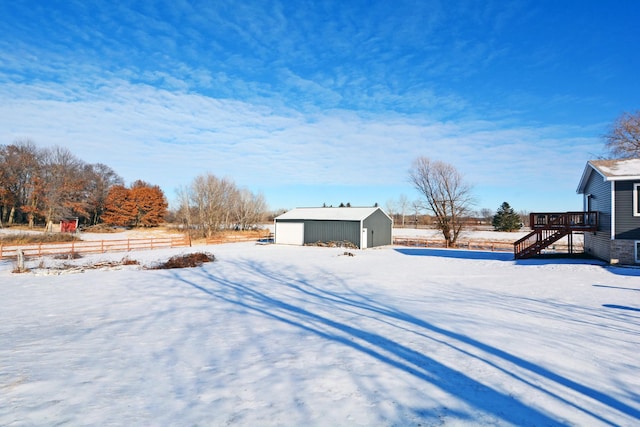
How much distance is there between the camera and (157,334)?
6723mm

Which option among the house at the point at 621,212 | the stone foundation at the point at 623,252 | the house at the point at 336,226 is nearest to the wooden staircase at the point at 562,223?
the house at the point at 621,212

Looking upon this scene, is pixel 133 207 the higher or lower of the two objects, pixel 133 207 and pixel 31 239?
the higher

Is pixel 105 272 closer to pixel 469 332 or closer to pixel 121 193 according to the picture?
pixel 469 332

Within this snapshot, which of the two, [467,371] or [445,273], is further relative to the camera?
[445,273]

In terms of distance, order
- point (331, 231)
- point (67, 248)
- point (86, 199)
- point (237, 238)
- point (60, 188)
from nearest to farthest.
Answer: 1. point (67, 248)
2. point (331, 231)
3. point (237, 238)
4. point (60, 188)
5. point (86, 199)

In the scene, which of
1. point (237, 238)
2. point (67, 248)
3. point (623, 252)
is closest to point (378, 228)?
point (237, 238)

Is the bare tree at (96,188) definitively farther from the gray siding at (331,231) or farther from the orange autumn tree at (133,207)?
the gray siding at (331,231)

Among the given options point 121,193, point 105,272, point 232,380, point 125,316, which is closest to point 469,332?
point 232,380

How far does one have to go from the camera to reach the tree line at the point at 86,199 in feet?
146

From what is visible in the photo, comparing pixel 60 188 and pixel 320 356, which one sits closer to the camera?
pixel 320 356

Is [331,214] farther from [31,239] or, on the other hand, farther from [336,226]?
[31,239]

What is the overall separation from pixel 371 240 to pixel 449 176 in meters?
10.6

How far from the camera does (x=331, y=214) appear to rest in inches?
1249

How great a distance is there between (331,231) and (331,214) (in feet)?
7.10
